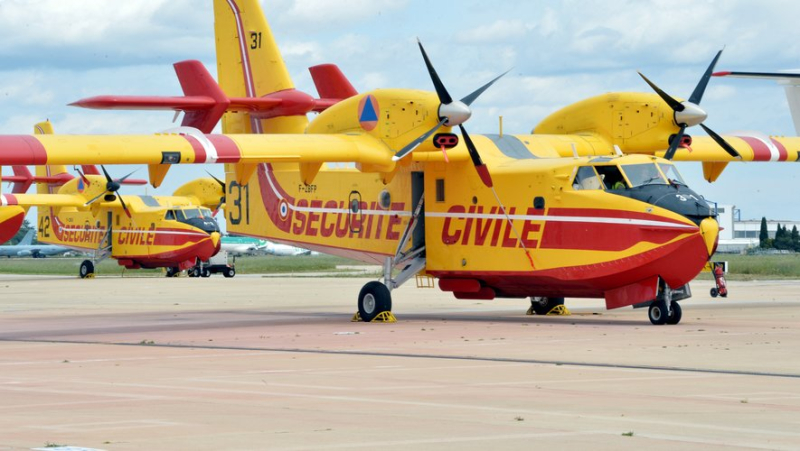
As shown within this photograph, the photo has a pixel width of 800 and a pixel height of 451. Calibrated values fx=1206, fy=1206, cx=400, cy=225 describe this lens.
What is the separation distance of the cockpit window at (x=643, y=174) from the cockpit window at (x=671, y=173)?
6.5 inches

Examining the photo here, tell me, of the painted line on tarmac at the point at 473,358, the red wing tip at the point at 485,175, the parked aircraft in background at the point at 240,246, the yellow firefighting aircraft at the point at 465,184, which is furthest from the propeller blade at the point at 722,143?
the parked aircraft in background at the point at 240,246

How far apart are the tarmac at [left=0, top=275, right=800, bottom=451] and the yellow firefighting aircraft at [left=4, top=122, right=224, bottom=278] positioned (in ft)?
92.4

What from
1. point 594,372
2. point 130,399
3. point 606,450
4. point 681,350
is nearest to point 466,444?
point 606,450

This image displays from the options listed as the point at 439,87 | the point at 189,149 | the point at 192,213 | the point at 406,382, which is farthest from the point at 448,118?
the point at 192,213

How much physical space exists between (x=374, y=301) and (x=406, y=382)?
33.5 feet

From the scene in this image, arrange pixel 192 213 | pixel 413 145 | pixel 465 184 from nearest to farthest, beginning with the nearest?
pixel 413 145 → pixel 465 184 → pixel 192 213

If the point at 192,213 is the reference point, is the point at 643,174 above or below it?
above

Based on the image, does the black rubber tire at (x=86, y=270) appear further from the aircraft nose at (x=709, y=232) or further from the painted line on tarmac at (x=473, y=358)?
the aircraft nose at (x=709, y=232)

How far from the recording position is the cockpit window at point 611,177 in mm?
20609

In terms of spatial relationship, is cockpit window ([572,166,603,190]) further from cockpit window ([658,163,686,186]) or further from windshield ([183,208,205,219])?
windshield ([183,208,205,219])

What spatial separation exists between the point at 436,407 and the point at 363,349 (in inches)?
249

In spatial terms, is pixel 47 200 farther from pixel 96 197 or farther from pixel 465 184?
pixel 465 184

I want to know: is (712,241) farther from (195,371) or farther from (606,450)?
(606,450)

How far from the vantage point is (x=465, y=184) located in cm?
2262
